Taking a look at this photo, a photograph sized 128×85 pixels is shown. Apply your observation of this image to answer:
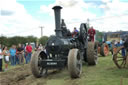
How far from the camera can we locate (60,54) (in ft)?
24.7

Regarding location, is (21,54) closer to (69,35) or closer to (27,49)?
(27,49)

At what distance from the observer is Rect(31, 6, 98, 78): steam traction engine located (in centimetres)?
650

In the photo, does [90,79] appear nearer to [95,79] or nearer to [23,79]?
[95,79]

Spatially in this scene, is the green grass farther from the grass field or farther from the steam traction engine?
the steam traction engine

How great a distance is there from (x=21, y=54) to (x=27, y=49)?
1.87 ft

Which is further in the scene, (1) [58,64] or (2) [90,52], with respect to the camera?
(2) [90,52]

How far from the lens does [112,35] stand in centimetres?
4491

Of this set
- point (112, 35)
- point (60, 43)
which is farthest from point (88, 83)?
point (112, 35)

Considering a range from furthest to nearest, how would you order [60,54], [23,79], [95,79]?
1. [60,54]
2. [23,79]
3. [95,79]

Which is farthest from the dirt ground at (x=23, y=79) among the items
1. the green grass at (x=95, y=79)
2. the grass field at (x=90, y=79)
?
the green grass at (x=95, y=79)

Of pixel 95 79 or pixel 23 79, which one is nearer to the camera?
pixel 95 79

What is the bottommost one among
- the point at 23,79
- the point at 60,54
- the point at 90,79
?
the point at 23,79

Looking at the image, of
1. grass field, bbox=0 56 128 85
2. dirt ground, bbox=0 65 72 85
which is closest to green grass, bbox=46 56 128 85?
grass field, bbox=0 56 128 85

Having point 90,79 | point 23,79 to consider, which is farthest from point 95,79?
point 23,79
